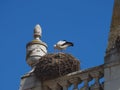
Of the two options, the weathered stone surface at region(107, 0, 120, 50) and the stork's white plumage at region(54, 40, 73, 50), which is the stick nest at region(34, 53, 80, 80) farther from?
the weathered stone surface at region(107, 0, 120, 50)

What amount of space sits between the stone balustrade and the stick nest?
101mm

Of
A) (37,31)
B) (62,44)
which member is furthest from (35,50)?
(37,31)

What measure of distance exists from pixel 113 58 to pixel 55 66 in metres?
1.40

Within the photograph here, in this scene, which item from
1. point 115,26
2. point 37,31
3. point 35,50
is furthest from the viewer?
point 37,31

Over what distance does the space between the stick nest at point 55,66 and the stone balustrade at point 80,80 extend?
0.33 ft

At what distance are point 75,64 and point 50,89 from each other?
612 mm

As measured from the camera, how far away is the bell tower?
10.6m

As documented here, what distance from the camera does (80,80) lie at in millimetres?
11375

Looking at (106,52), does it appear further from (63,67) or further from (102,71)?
(63,67)

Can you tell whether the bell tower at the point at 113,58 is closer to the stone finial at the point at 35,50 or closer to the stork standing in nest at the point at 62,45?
the stork standing in nest at the point at 62,45

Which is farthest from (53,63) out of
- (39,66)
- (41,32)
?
(41,32)

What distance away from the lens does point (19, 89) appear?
38.8 ft

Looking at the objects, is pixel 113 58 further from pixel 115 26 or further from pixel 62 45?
pixel 62 45

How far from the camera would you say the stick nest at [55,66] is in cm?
1173
